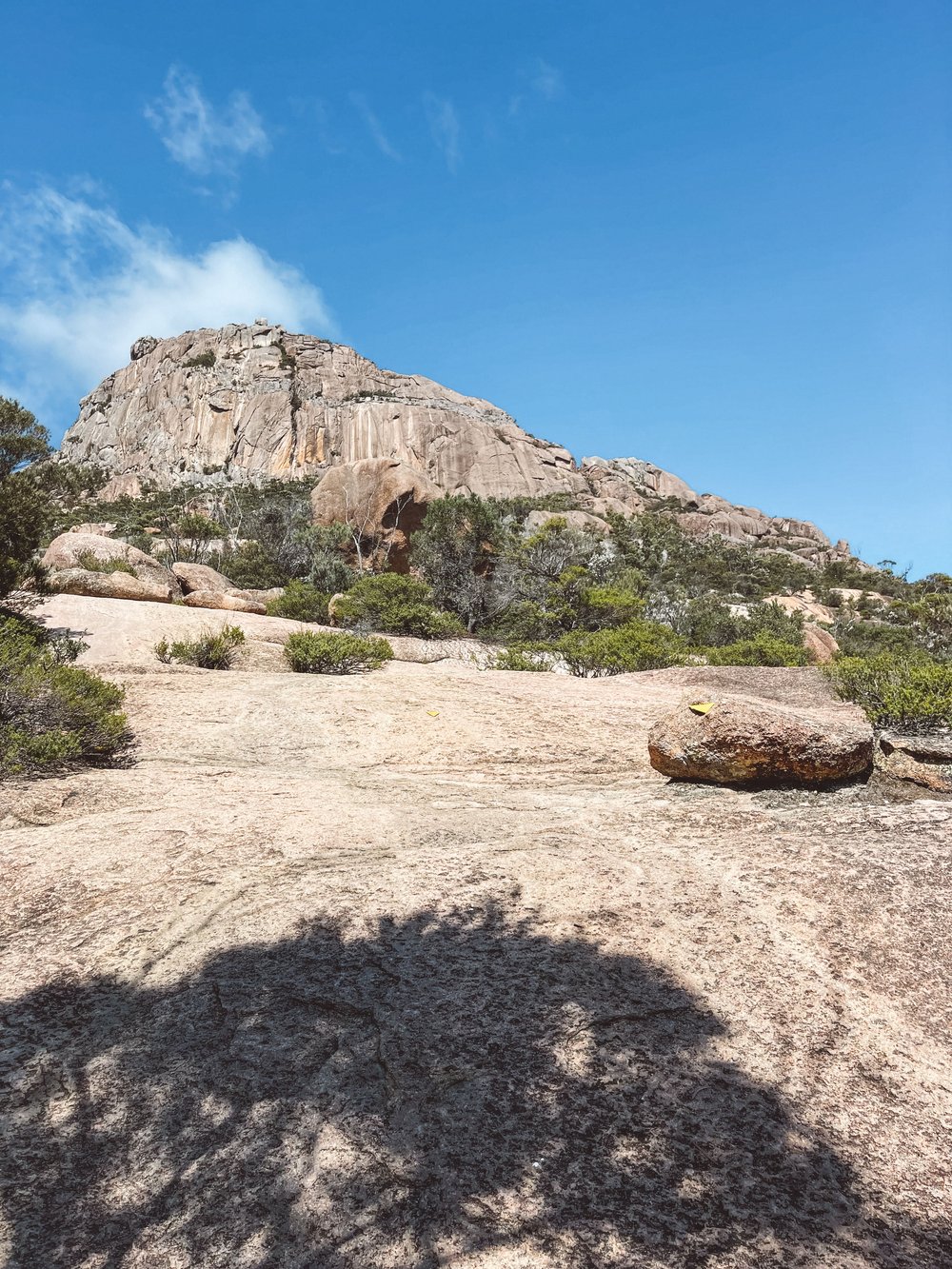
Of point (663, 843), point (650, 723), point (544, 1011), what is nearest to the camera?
point (544, 1011)

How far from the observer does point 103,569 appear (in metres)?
18.7

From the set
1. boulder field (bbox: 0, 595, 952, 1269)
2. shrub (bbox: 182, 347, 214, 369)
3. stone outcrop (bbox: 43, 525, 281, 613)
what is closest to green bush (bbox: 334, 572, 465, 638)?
stone outcrop (bbox: 43, 525, 281, 613)

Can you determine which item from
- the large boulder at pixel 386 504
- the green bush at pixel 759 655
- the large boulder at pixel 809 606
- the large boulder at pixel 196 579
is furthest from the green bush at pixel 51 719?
the large boulder at pixel 809 606

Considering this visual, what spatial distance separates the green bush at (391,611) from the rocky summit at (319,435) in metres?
54.6

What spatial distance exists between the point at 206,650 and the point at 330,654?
79.0 inches

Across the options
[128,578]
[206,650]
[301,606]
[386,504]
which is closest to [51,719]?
[206,650]

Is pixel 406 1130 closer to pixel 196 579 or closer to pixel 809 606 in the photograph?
pixel 196 579

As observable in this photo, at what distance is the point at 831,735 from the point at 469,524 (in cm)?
2308

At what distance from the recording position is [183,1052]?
9.07ft

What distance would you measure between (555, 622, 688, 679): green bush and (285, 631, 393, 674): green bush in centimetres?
418

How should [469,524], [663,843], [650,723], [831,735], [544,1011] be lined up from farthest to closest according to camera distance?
[469,524], [650,723], [831,735], [663,843], [544,1011]

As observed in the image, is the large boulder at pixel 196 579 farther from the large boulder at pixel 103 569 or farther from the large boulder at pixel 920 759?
the large boulder at pixel 920 759

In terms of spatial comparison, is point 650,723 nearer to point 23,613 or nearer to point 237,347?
point 23,613

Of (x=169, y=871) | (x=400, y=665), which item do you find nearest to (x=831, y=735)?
(x=169, y=871)
